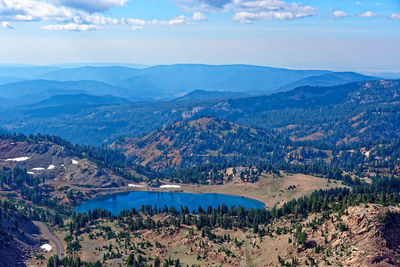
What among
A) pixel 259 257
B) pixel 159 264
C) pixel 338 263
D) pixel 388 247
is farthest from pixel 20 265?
pixel 388 247

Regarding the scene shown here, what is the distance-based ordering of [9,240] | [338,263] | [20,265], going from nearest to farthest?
1. [338,263]
2. [20,265]
3. [9,240]

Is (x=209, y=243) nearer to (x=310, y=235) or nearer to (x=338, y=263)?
(x=310, y=235)

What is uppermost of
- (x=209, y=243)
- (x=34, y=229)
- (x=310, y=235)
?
(x=310, y=235)

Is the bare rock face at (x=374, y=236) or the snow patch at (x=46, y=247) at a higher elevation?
the bare rock face at (x=374, y=236)

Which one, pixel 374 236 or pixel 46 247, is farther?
pixel 46 247

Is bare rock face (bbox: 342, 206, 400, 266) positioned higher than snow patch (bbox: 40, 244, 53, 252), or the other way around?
bare rock face (bbox: 342, 206, 400, 266)

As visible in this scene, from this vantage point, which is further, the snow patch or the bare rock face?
the snow patch

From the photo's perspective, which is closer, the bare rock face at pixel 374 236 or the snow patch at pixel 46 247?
the bare rock face at pixel 374 236

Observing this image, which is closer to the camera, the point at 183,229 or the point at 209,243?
the point at 209,243

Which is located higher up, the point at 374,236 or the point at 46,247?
the point at 374,236

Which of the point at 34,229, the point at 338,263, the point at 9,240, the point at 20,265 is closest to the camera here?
the point at 338,263

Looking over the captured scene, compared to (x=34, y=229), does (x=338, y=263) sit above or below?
above
